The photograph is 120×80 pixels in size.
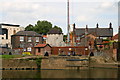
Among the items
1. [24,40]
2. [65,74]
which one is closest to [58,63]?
[65,74]

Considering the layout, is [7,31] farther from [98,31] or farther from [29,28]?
[98,31]

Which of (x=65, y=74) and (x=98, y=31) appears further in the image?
(x=98, y=31)

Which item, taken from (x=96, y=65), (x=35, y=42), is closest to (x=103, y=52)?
(x=96, y=65)

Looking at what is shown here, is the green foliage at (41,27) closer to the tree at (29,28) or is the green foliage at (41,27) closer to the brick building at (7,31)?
the tree at (29,28)

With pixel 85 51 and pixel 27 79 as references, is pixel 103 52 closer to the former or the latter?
pixel 85 51

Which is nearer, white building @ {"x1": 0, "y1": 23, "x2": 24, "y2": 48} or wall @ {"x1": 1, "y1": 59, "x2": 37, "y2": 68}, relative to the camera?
wall @ {"x1": 1, "y1": 59, "x2": 37, "y2": 68}

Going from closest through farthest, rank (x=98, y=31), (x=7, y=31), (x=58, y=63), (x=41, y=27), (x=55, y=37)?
1. (x=58, y=63)
2. (x=98, y=31)
3. (x=55, y=37)
4. (x=7, y=31)
5. (x=41, y=27)

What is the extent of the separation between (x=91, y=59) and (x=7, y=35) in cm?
5987

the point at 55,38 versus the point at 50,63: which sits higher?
the point at 55,38

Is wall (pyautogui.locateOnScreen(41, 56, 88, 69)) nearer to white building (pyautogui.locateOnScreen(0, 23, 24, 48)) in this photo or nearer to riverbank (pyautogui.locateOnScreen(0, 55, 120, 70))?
riverbank (pyautogui.locateOnScreen(0, 55, 120, 70))

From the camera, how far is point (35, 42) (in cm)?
9469

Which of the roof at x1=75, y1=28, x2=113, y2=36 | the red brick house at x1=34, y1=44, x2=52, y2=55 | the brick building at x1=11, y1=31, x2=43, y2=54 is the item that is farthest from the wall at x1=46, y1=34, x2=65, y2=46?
the red brick house at x1=34, y1=44, x2=52, y2=55

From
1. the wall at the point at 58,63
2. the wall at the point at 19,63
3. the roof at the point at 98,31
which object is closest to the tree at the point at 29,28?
the roof at the point at 98,31

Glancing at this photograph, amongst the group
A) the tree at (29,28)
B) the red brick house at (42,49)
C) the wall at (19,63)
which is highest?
the tree at (29,28)
